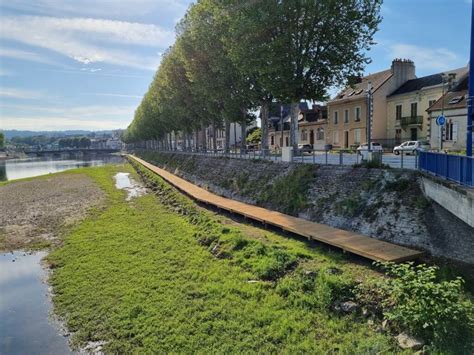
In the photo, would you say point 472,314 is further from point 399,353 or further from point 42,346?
point 42,346

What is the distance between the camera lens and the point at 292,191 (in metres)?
17.8

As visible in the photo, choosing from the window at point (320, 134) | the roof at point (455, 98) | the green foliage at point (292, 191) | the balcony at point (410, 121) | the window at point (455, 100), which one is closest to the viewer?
the green foliage at point (292, 191)

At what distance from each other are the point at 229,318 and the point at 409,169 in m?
8.88

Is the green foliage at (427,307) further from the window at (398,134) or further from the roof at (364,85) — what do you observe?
the roof at (364,85)

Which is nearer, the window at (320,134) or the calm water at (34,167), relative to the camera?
the window at (320,134)

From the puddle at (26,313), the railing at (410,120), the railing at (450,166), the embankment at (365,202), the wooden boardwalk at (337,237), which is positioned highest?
the railing at (410,120)

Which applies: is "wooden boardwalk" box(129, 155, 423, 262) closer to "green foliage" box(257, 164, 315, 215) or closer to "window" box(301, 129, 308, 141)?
"green foliage" box(257, 164, 315, 215)

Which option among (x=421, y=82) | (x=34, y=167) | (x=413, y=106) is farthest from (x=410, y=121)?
(x=34, y=167)

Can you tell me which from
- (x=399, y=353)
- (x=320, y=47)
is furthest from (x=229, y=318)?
(x=320, y=47)

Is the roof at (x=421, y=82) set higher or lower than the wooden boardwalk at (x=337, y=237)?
higher

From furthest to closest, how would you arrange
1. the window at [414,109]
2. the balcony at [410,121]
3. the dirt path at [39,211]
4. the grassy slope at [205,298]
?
the window at [414,109]
the balcony at [410,121]
the dirt path at [39,211]
the grassy slope at [205,298]

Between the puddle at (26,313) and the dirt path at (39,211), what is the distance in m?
3.64

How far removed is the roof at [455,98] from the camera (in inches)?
1196

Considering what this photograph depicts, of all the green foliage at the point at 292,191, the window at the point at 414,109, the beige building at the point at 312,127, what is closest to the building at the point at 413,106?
the window at the point at 414,109
